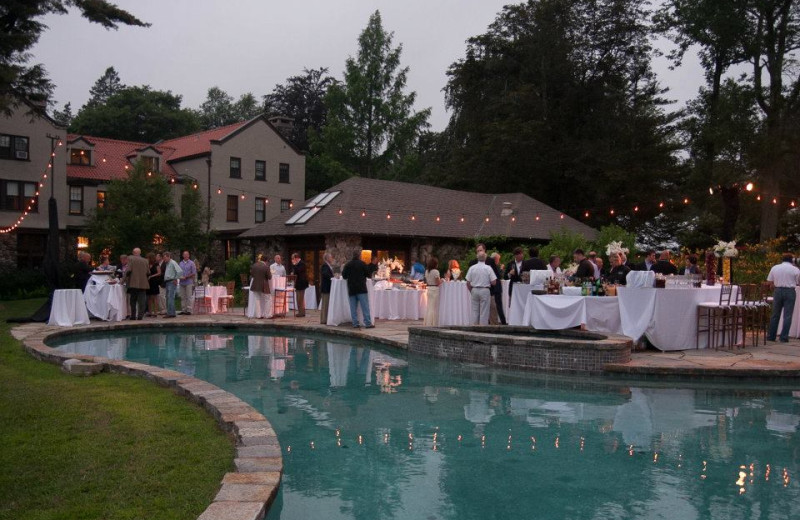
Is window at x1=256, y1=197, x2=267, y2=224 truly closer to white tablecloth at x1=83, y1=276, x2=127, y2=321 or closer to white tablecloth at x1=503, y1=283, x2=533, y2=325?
white tablecloth at x1=83, y1=276, x2=127, y2=321

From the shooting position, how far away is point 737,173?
2931 cm

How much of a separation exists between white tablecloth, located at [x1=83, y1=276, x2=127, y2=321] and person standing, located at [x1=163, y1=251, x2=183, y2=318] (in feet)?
3.51

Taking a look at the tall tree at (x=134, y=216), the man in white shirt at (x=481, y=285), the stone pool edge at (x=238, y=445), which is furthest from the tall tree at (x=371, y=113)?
the stone pool edge at (x=238, y=445)

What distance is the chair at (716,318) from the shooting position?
10.9m

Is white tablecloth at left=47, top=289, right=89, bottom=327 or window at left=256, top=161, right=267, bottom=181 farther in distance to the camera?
→ window at left=256, top=161, right=267, bottom=181

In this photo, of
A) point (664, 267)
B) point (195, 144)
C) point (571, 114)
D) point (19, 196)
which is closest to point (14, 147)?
point (19, 196)

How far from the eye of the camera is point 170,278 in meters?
16.8

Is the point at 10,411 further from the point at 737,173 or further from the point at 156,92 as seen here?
the point at 156,92

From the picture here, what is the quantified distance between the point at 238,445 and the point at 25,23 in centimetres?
1542

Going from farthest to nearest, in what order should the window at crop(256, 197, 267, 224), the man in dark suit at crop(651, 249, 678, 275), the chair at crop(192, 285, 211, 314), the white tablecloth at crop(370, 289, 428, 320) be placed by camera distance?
the window at crop(256, 197, 267, 224) → the chair at crop(192, 285, 211, 314) → the white tablecloth at crop(370, 289, 428, 320) → the man in dark suit at crop(651, 249, 678, 275)

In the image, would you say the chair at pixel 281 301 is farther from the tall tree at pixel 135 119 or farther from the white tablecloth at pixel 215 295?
the tall tree at pixel 135 119

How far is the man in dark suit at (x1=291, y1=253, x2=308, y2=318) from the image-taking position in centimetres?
1686

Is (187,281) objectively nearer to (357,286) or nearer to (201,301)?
(201,301)

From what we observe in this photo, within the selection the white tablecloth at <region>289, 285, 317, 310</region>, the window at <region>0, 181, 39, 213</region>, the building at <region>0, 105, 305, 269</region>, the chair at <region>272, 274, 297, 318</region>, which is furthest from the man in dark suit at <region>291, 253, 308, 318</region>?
the window at <region>0, 181, 39, 213</region>
